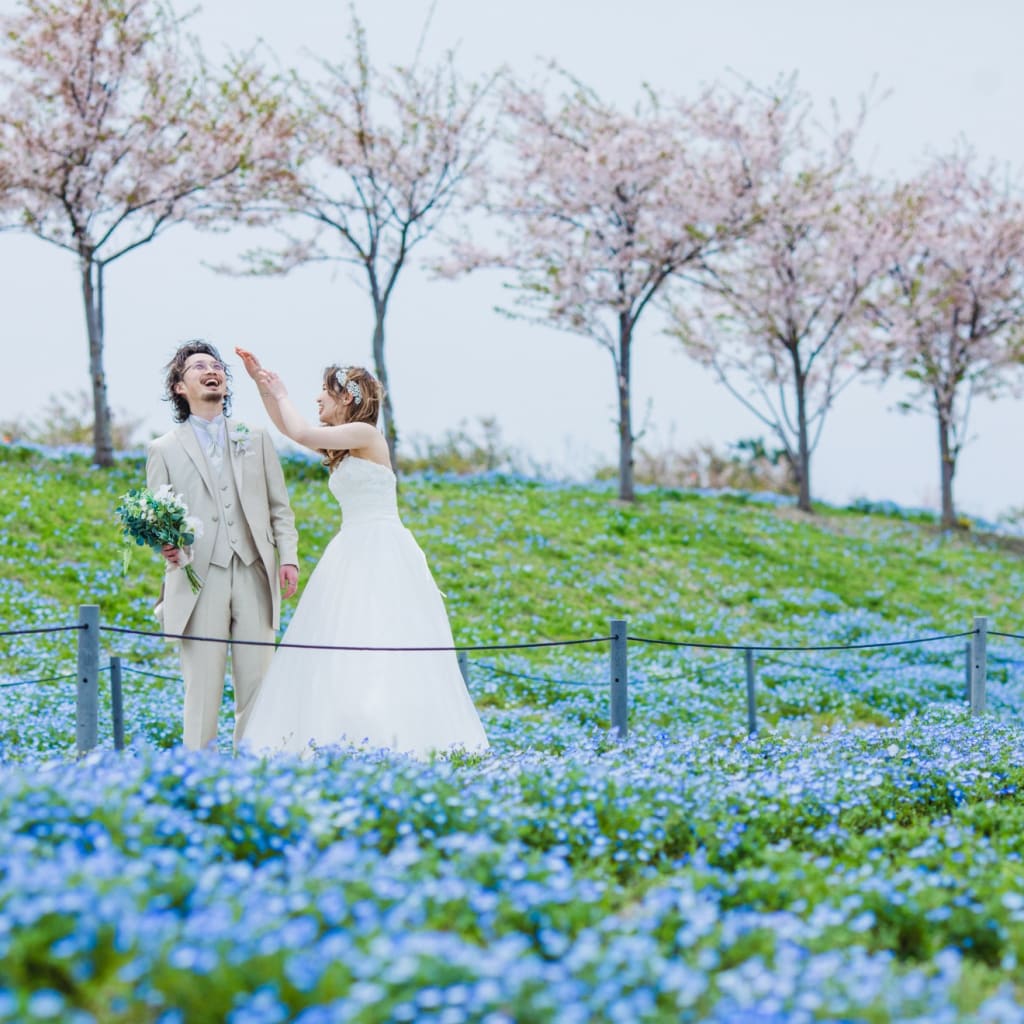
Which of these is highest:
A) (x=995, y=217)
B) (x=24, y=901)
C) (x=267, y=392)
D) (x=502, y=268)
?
(x=995, y=217)

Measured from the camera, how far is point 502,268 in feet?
80.6

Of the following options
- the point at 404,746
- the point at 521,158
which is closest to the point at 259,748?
the point at 404,746

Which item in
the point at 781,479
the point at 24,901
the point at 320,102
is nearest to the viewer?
the point at 24,901

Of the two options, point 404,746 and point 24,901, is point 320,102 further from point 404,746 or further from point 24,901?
point 24,901

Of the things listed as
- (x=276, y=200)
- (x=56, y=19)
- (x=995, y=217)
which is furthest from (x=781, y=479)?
(x=56, y=19)

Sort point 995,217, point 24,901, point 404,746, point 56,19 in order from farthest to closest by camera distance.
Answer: point 995,217, point 56,19, point 404,746, point 24,901

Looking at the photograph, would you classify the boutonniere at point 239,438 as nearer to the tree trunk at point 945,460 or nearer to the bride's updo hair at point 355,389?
the bride's updo hair at point 355,389

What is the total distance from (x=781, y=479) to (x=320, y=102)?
17.6 meters

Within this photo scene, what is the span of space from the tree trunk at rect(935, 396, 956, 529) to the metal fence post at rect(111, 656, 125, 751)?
2256cm

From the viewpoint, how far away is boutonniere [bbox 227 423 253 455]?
266 inches

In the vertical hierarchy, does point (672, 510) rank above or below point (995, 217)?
below

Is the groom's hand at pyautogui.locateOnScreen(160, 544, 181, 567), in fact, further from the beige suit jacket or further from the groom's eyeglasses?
the groom's eyeglasses

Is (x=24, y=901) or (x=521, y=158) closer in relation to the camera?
(x=24, y=901)

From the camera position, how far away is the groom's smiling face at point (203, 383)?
6.65m
